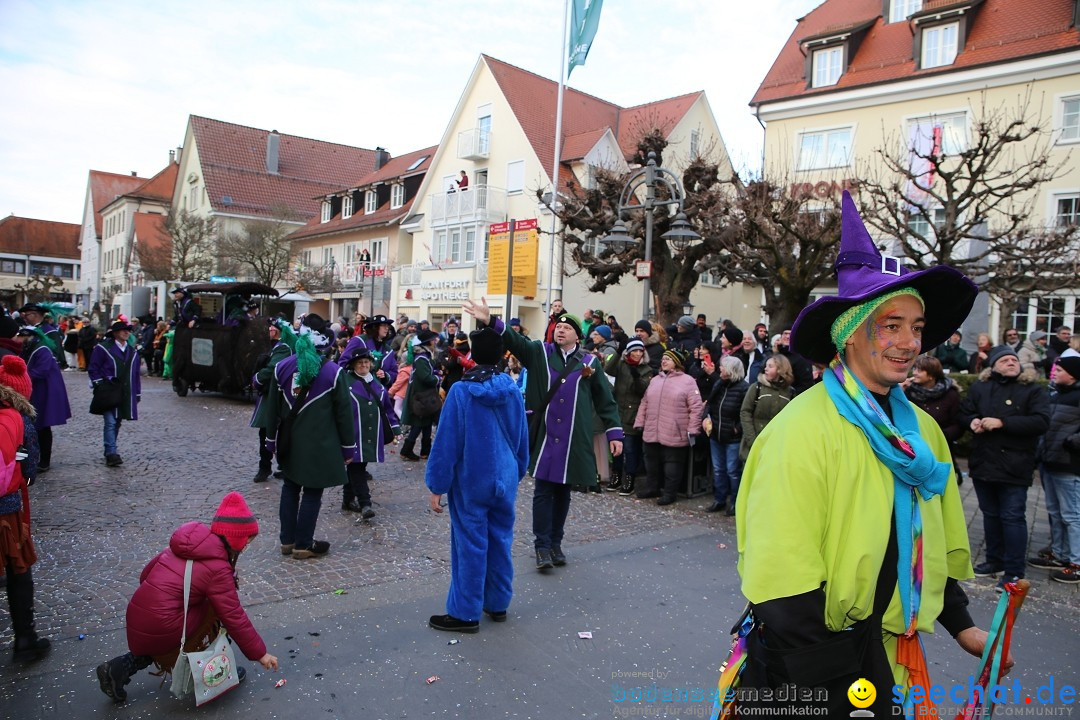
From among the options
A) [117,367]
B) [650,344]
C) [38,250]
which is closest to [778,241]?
[650,344]

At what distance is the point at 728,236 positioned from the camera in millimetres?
16922

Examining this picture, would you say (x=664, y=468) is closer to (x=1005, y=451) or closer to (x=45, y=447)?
(x=1005, y=451)

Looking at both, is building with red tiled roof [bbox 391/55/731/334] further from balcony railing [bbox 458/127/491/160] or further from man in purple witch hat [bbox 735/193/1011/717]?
man in purple witch hat [bbox 735/193/1011/717]

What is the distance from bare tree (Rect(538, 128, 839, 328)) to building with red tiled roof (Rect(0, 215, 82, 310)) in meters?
82.9

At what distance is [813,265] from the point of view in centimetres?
1580

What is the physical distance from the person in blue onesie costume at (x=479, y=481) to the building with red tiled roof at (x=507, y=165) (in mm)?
25194

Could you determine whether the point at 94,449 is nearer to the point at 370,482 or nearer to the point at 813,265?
the point at 370,482

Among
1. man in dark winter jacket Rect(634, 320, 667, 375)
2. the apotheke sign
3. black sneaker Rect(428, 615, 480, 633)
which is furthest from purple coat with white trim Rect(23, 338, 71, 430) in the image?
the apotheke sign

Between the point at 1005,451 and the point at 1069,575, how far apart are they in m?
1.25

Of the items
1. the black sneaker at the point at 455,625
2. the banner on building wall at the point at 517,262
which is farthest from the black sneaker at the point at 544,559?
the banner on building wall at the point at 517,262

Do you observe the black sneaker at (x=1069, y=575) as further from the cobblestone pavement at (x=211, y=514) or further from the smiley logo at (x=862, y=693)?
the smiley logo at (x=862, y=693)

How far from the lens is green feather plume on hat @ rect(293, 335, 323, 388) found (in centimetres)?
608

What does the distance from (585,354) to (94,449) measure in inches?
317

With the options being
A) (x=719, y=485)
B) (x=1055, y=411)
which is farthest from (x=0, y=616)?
(x=1055, y=411)
